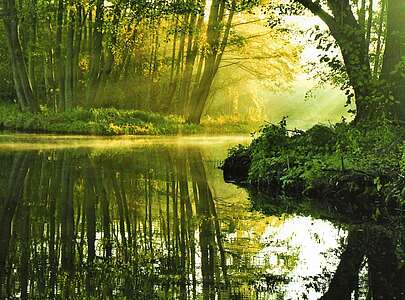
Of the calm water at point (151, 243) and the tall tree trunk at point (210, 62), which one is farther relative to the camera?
the tall tree trunk at point (210, 62)

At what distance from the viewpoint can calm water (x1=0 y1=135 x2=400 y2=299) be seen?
4309mm

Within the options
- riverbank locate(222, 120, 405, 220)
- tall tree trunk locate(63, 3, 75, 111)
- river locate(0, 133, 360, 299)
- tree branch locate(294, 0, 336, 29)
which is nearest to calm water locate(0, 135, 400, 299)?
river locate(0, 133, 360, 299)

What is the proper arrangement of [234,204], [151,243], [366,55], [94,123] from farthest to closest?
[94,123], [366,55], [234,204], [151,243]

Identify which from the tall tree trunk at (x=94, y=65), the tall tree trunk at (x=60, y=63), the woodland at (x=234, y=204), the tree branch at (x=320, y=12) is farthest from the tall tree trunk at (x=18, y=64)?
the tree branch at (x=320, y=12)

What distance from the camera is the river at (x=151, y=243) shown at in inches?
170

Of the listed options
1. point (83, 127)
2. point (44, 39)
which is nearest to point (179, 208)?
point (83, 127)

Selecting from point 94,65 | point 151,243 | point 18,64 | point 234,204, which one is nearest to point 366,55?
point 234,204

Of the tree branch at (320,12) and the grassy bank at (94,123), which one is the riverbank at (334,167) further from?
the grassy bank at (94,123)

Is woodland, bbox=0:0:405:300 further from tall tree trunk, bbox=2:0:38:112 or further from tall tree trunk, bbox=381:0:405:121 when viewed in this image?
tall tree trunk, bbox=2:0:38:112

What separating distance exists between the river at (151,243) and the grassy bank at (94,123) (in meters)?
16.8

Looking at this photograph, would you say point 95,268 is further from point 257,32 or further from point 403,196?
point 257,32

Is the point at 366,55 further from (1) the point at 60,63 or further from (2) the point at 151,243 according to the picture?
(1) the point at 60,63

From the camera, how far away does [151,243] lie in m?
5.81

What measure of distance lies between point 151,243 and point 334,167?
476cm
